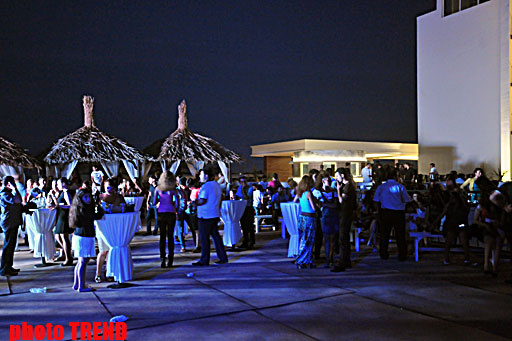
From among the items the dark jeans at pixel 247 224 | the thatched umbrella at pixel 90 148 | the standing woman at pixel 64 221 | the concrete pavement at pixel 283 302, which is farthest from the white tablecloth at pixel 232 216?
the thatched umbrella at pixel 90 148

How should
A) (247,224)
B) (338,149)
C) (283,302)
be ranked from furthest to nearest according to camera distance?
(338,149), (247,224), (283,302)

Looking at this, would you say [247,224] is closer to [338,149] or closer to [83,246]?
[83,246]

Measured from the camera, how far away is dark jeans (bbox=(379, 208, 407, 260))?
28.7ft

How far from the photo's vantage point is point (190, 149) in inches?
826

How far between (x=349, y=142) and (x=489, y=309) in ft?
103

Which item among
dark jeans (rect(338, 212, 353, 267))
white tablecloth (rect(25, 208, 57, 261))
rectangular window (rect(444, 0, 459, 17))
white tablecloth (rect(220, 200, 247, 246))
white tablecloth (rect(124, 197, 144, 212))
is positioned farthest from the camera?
rectangular window (rect(444, 0, 459, 17))

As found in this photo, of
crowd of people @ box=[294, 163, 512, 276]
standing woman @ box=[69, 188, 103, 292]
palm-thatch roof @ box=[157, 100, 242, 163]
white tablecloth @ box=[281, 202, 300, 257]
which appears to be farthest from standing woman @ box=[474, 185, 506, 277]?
palm-thatch roof @ box=[157, 100, 242, 163]

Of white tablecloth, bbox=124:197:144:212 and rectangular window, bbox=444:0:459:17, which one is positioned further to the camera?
rectangular window, bbox=444:0:459:17

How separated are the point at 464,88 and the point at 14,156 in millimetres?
20680

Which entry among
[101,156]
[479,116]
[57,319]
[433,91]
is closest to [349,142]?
[433,91]

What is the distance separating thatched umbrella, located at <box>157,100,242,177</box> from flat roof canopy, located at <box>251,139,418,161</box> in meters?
11.9

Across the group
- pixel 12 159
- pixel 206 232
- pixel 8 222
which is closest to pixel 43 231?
pixel 8 222

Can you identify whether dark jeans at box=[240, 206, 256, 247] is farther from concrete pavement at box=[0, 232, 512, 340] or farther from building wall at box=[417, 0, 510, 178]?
building wall at box=[417, 0, 510, 178]

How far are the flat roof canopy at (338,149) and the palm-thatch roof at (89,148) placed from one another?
15828 mm
